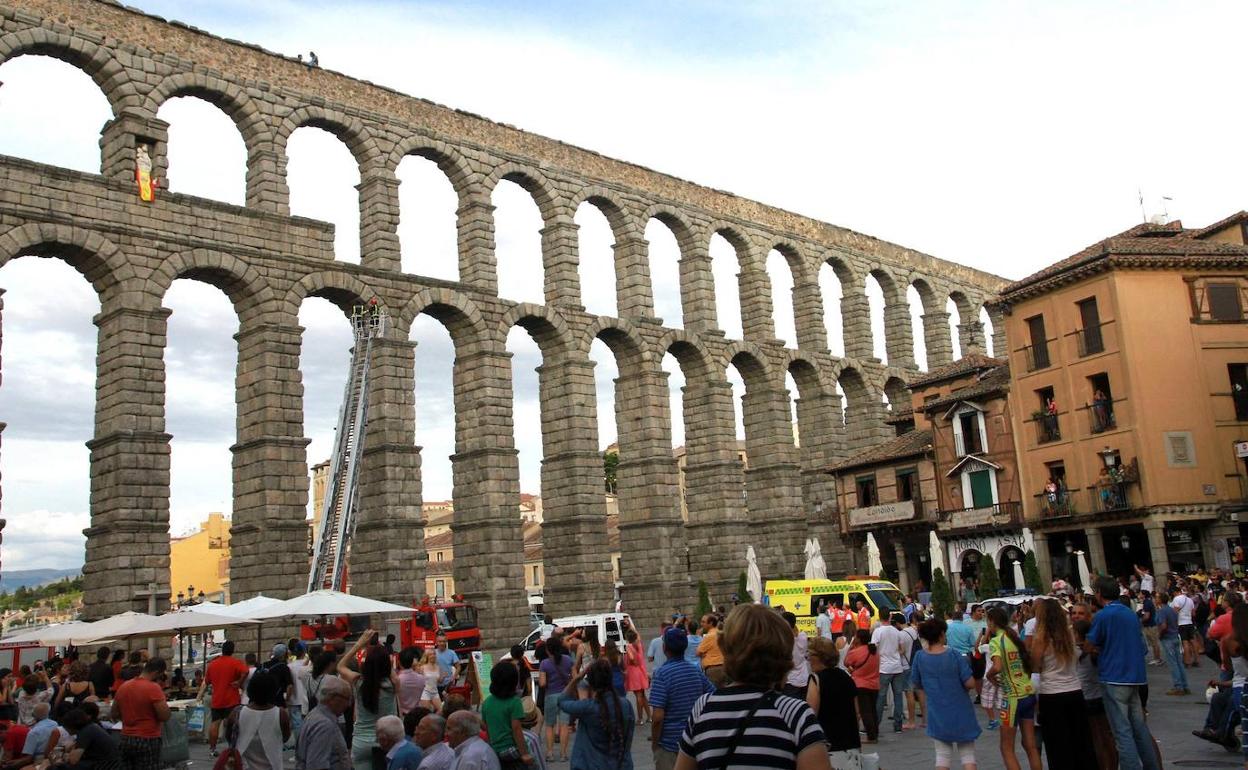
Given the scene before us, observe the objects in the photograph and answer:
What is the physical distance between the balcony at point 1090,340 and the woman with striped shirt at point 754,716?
3313 cm

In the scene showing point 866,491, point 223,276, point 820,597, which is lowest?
point 820,597

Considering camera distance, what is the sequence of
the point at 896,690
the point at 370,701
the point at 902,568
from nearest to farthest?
the point at 370,701
the point at 896,690
the point at 902,568

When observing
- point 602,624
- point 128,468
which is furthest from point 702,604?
point 128,468

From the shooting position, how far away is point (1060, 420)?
119ft

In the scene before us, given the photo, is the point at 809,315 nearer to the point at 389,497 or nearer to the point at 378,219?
the point at 378,219

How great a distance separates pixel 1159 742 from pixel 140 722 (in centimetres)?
1196

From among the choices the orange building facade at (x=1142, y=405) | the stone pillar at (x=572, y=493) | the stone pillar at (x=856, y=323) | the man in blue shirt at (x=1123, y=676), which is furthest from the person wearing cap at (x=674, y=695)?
the stone pillar at (x=856, y=323)

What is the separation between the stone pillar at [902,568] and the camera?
143 ft

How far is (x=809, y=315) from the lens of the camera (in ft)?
171

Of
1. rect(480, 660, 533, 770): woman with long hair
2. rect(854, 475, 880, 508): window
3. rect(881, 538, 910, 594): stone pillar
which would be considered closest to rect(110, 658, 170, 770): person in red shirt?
rect(480, 660, 533, 770): woman with long hair

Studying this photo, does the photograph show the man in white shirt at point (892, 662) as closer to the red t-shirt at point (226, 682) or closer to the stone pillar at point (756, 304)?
the red t-shirt at point (226, 682)

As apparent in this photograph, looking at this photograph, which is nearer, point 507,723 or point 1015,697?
point 507,723

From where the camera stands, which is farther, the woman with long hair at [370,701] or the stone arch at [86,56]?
the stone arch at [86,56]

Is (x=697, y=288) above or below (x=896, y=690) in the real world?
above
